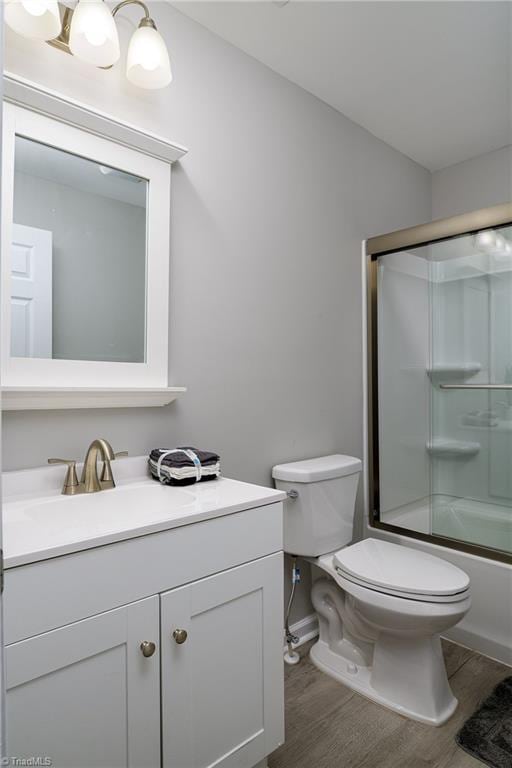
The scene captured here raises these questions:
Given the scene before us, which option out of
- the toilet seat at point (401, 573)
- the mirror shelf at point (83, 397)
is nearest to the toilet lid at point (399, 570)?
the toilet seat at point (401, 573)

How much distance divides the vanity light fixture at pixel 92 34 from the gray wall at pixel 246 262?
68mm

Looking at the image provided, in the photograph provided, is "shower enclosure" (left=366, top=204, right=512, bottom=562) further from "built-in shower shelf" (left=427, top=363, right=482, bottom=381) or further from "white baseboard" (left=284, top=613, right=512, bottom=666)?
"white baseboard" (left=284, top=613, right=512, bottom=666)

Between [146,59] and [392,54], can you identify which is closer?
[146,59]

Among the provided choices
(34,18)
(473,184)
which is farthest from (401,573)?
(473,184)

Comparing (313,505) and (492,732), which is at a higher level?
(313,505)

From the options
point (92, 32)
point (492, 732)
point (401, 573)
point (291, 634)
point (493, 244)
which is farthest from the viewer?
point (493, 244)

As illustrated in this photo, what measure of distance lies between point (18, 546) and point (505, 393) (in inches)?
79.2

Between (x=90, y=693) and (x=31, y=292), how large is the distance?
1.02m

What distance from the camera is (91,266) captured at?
1.46 meters

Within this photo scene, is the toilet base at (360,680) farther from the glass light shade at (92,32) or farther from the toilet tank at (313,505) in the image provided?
the glass light shade at (92,32)

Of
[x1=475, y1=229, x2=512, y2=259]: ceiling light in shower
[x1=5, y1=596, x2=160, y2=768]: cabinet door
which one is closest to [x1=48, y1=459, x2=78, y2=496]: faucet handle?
[x1=5, y1=596, x2=160, y2=768]: cabinet door

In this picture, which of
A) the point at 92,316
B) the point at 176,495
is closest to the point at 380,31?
the point at 92,316

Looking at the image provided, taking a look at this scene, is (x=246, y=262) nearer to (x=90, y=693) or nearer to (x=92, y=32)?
(x=92, y=32)

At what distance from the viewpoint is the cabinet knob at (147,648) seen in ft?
3.41
